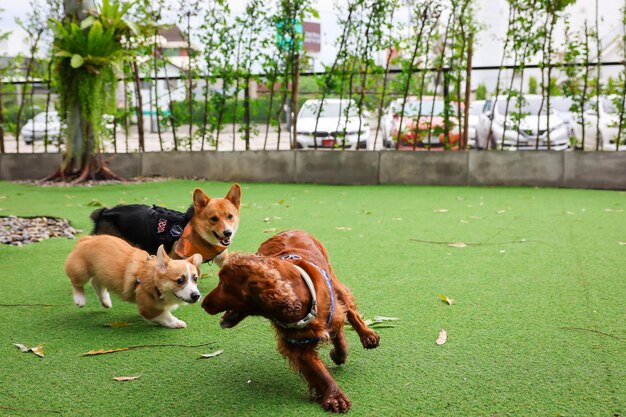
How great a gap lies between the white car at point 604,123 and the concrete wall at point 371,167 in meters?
0.62

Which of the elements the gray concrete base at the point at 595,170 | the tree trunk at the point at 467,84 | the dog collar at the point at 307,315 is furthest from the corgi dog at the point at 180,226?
the gray concrete base at the point at 595,170

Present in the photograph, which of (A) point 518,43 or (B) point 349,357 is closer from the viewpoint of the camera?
(B) point 349,357

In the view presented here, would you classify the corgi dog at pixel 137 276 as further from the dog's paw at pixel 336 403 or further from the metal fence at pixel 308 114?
the metal fence at pixel 308 114

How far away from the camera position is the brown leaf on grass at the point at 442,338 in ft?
9.35

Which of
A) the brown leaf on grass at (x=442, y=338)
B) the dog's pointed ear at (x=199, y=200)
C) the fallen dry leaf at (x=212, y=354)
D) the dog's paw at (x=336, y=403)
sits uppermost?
the dog's pointed ear at (x=199, y=200)

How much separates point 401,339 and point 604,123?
8601mm

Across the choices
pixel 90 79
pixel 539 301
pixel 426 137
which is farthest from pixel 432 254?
pixel 90 79

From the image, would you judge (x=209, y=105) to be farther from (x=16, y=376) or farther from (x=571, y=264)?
(x=16, y=376)

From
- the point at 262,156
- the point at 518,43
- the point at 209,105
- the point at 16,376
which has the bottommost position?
the point at 16,376

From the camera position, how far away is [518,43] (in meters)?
9.24

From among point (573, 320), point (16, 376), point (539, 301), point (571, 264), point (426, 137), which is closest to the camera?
point (16, 376)

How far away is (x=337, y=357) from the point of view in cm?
258

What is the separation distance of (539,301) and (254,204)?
4513mm

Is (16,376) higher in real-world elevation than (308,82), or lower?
lower
